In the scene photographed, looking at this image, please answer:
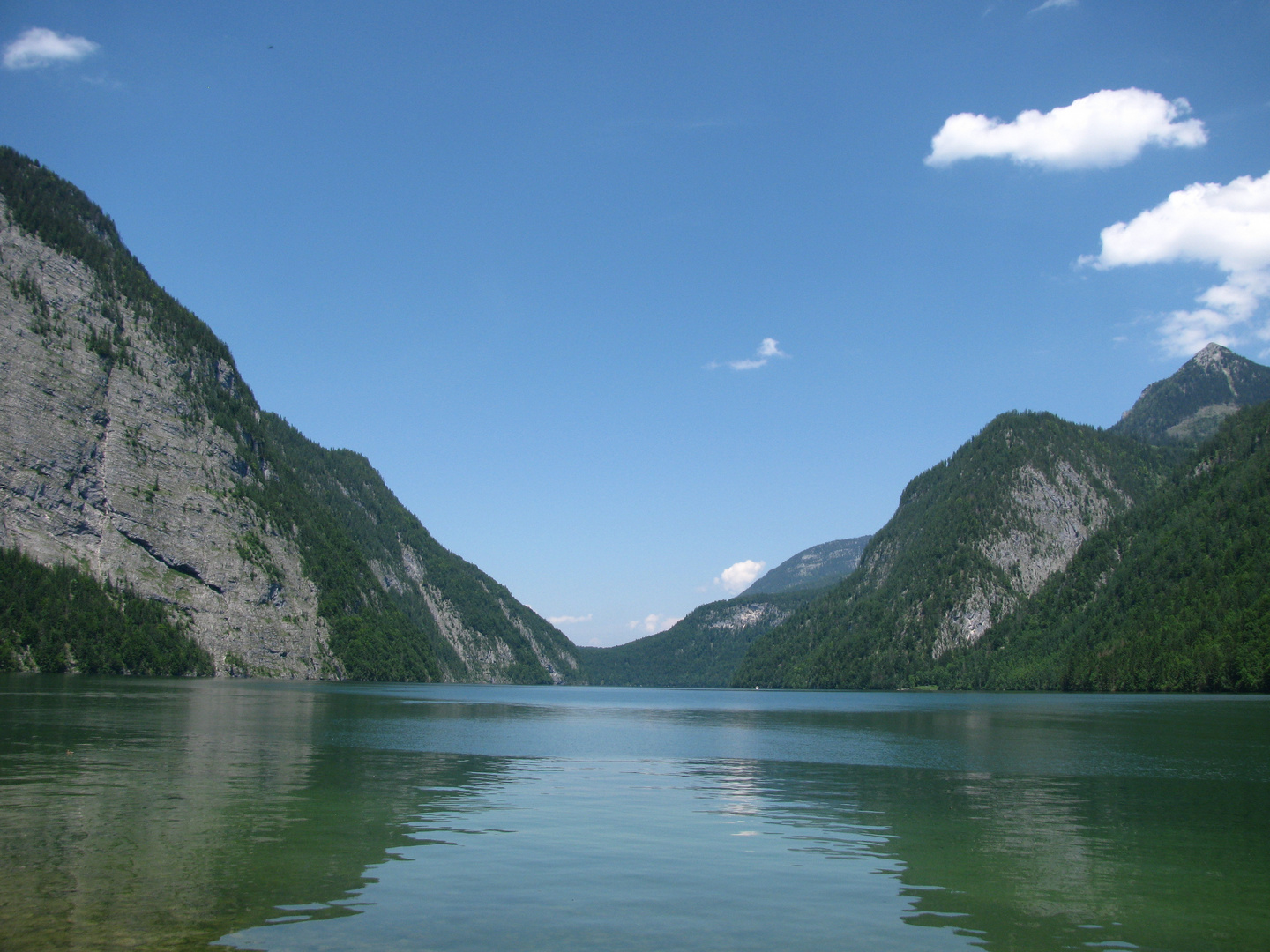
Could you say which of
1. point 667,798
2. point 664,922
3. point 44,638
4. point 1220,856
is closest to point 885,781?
point 667,798

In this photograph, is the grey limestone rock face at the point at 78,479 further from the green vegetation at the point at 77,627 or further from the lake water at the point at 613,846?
the lake water at the point at 613,846

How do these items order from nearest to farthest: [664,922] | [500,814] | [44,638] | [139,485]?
[664,922] → [500,814] → [44,638] → [139,485]

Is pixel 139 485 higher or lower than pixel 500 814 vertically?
higher

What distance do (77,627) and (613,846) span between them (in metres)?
162

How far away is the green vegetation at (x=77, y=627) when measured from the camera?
14800 centimetres

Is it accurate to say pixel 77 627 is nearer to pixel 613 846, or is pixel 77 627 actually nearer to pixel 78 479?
pixel 78 479

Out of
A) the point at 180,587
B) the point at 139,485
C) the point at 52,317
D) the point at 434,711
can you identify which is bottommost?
the point at 434,711

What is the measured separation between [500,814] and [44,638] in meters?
152

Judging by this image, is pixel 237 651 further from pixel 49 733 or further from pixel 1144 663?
pixel 1144 663

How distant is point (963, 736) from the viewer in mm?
70125

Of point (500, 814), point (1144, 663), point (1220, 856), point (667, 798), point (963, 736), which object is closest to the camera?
point (1220, 856)

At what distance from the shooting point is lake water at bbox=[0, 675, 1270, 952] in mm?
16891

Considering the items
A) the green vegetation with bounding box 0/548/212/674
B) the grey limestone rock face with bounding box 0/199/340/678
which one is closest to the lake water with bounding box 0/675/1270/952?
the green vegetation with bounding box 0/548/212/674

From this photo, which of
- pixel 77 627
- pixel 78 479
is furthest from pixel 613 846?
pixel 78 479
